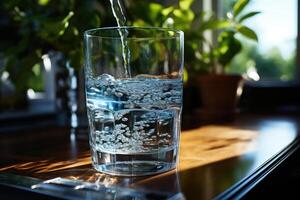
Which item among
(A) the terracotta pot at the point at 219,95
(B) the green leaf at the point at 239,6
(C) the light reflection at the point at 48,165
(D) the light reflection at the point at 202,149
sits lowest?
(D) the light reflection at the point at 202,149

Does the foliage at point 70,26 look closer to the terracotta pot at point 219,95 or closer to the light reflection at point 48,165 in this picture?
the terracotta pot at point 219,95

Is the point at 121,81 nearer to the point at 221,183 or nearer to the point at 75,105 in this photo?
the point at 221,183

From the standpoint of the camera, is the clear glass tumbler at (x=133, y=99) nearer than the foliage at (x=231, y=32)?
Yes

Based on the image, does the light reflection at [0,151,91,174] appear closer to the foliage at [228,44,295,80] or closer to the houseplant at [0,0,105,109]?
the houseplant at [0,0,105,109]

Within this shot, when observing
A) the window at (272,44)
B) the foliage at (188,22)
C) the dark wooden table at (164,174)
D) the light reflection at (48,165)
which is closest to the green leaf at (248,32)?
the foliage at (188,22)

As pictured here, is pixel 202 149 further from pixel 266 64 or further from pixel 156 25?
pixel 266 64

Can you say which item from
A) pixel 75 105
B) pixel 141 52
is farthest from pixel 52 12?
pixel 141 52

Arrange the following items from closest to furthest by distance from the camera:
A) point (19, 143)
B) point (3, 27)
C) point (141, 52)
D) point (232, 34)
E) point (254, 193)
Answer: point (254, 193) < point (141, 52) < point (19, 143) < point (232, 34) < point (3, 27)
